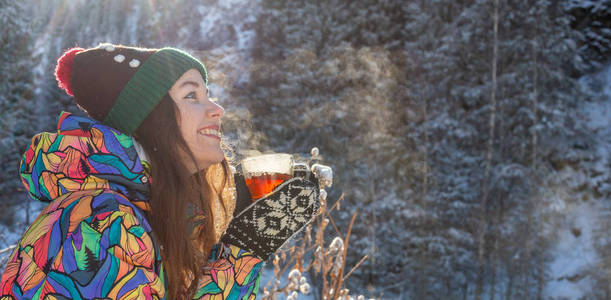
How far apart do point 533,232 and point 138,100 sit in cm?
1011

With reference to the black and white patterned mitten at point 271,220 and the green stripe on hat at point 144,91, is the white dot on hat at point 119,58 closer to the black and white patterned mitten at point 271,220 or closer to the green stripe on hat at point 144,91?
the green stripe on hat at point 144,91

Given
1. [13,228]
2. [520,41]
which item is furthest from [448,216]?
[13,228]

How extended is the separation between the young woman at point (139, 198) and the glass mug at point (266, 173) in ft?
0.17

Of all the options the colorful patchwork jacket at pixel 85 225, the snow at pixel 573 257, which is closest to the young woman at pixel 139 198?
the colorful patchwork jacket at pixel 85 225

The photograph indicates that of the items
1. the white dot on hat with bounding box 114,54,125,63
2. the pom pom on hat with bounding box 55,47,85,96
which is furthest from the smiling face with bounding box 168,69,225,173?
the pom pom on hat with bounding box 55,47,85,96

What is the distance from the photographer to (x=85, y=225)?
24.9 inches

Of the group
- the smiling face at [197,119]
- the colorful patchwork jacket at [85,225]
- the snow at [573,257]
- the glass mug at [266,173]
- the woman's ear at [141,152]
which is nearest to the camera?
the colorful patchwork jacket at [85,225]

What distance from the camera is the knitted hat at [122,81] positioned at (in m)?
0.85

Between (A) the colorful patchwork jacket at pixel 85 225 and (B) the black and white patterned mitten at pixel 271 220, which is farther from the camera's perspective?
(B) the black and white patterned mitten at pixel 271 220

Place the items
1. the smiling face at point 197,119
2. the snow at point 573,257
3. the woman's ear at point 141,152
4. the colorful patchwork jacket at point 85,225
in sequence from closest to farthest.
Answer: the colorful patchwork jacket at point 85,225
the woman's ear at point 141,152
the smiling face at point 197,119
the snow at point 573,257

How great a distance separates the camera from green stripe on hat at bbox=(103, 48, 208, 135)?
0.84 m

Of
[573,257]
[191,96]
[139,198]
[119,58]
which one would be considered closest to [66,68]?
[119,58]

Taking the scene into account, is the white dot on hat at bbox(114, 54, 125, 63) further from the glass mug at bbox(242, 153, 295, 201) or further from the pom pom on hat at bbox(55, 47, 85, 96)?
the glass mug at bbox(242, 153, 295, 201)

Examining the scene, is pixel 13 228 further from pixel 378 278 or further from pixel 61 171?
pixel 61 171
